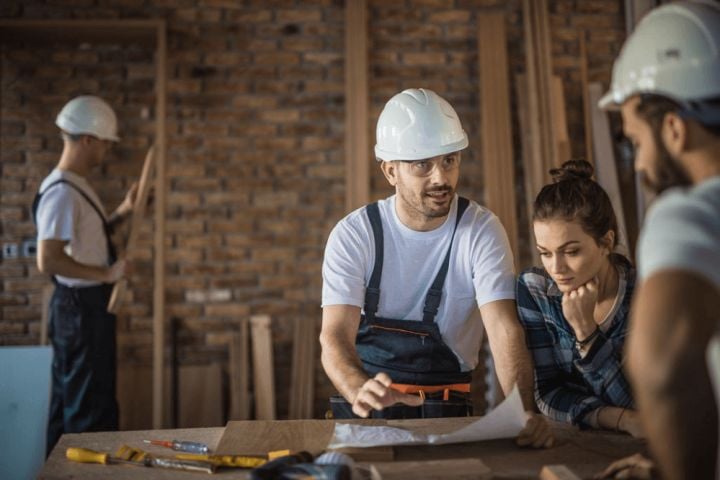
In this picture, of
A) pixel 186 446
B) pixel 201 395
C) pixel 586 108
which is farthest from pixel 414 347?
pixel 586 108

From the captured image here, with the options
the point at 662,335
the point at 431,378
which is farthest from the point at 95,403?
A: the point at 662,335

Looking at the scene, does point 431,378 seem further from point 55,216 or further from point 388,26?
point 388,26

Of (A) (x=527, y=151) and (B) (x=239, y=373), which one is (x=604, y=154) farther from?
(B) (x=239, y=373)

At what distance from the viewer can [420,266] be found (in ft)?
8.46

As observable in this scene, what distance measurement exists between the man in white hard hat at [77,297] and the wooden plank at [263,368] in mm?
1014

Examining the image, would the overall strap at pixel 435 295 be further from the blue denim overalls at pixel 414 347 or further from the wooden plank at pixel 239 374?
the wooden plank at pixel 239 374

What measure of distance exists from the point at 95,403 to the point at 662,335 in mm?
3459

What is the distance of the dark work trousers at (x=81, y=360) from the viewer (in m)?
3.77

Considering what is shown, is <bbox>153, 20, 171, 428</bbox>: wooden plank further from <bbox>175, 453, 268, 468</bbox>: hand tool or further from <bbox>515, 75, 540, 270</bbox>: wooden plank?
<bbox>175, 453, 268, 468</bbox>: hand tool

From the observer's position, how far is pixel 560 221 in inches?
84.5

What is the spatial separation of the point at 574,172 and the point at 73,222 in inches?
106

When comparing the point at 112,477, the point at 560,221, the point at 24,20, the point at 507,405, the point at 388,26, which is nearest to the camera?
the point at 112,477

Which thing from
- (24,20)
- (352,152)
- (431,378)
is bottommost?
(431,378)

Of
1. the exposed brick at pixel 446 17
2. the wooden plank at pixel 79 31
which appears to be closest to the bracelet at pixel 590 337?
the exposed brick at pixel 446 17
